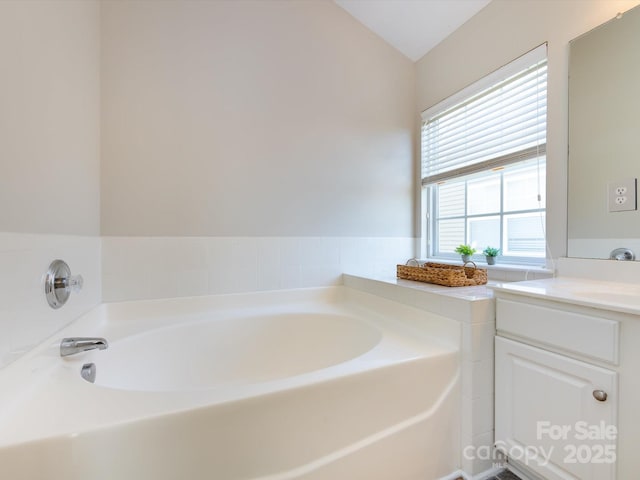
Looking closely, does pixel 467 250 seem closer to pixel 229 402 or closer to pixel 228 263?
pixel 228 263

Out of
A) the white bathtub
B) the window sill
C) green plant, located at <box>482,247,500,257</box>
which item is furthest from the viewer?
green plant, located at <box>482,247,500,257</box>

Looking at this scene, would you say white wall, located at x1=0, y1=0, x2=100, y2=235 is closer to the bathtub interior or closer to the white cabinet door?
the bathtub interior

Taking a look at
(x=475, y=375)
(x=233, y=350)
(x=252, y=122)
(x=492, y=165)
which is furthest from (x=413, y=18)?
(x=233, y=350)

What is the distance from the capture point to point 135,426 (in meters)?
0.70

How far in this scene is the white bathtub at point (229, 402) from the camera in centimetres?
69

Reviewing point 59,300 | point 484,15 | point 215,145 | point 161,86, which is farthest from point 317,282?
point 484,15

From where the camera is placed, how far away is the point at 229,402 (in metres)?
0.77

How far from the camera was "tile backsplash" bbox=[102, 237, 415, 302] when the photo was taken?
1.56 meters

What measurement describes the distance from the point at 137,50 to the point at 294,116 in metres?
0.94

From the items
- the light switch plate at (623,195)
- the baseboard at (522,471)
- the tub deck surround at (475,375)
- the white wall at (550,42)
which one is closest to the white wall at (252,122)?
the white wall at (550,42)

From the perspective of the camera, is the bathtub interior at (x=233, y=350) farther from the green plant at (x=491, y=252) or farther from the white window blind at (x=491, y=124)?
the white window blind at (x=491, y=124)

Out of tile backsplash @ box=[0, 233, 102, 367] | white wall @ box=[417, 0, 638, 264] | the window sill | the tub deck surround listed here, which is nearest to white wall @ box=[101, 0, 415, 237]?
tile backsplash @ box=[0, 233, 102, 367]

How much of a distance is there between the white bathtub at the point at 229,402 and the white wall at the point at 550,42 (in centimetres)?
97

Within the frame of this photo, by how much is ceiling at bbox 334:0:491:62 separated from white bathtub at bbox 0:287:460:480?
1.99m
